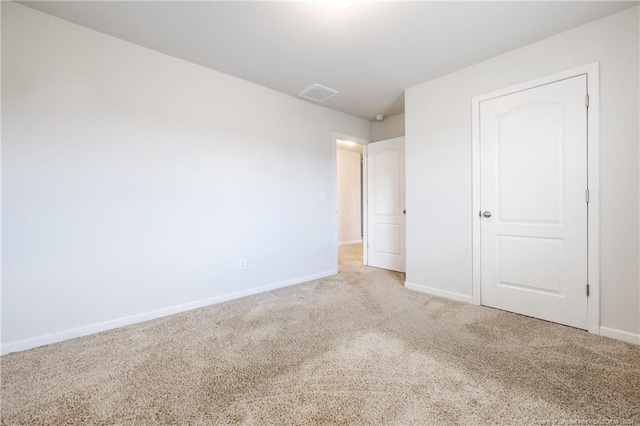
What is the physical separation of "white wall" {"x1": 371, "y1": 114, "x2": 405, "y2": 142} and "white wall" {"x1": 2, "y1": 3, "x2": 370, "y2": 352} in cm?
174

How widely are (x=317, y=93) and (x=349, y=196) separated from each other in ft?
12.9

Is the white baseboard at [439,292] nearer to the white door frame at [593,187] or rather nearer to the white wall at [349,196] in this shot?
the white door frame at [593,187]

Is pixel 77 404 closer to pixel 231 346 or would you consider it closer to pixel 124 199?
pixel 231 346

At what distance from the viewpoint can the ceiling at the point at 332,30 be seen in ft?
6.32

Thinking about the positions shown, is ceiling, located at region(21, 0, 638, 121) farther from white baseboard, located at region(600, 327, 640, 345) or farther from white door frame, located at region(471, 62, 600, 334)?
white baseboard, located at region(600, 327, 640, 345)

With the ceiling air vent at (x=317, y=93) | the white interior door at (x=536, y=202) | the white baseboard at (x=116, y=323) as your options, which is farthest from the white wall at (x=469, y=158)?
the white baseboard at (x=116, y=323)

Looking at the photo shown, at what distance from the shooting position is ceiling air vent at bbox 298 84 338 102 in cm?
323

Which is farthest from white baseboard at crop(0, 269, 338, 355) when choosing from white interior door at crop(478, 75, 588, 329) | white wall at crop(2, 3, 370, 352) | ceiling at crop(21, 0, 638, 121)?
white interior door at crop(478, 75, 588, 329)

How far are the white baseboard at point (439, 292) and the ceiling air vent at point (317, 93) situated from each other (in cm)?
257

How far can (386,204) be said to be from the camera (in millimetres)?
4281

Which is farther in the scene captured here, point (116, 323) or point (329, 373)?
point (116, 323)

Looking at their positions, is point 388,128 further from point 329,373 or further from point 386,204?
point 329,373

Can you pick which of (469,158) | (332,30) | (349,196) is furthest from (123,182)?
(349,196)

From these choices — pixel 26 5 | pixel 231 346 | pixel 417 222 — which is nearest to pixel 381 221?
pixel 417 222
